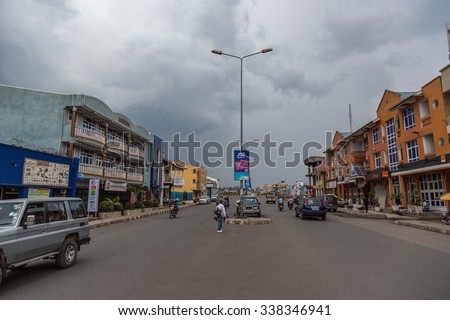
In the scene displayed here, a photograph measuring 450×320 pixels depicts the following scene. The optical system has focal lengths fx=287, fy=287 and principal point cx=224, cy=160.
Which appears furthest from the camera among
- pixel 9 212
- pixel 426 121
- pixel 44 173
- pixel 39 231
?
pixel 426 121

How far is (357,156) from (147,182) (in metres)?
29.7

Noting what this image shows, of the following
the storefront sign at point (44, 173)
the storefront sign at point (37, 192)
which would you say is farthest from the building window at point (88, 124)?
the storefront sign at point (37, 192)

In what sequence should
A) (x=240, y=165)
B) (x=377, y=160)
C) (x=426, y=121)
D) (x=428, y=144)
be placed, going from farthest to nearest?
(x=377, y=160)
(x=428, y=144)
(x=426, y=121)
(x=240, y=165)

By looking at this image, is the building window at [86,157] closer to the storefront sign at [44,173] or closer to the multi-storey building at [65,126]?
the multi-storey building at [65,126]

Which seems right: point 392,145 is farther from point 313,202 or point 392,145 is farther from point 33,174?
point 33,174

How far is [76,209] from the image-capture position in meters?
8.32

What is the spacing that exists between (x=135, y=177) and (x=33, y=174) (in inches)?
699

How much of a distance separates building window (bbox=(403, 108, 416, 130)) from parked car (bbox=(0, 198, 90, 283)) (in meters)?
28.5

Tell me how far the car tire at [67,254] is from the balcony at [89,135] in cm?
1881

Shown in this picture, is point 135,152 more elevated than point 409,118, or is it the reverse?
point 409,118

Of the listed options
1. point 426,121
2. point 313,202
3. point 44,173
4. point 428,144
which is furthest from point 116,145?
point 428,144

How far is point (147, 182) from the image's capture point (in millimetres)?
41438

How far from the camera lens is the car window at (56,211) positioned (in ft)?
23.4

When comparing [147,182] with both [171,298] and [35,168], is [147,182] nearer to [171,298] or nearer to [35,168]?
[35,168]
